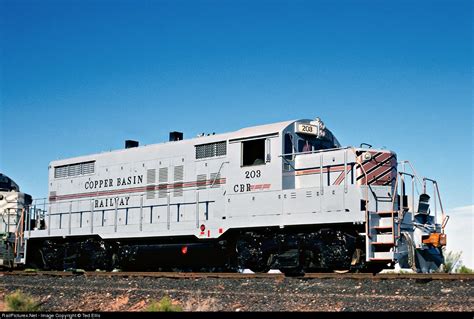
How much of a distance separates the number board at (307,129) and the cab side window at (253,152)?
0.89 metres

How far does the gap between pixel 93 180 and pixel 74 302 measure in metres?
7.08

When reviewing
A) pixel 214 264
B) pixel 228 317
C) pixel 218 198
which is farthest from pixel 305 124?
pixel 228 317

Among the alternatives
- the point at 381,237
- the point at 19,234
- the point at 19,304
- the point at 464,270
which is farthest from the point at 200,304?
the point at 19,234

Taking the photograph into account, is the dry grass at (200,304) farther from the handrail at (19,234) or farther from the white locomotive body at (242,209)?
the handrail at (19,234)

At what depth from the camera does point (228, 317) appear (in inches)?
350

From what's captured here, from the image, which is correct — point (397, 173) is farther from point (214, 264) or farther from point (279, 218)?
point (214, 264)

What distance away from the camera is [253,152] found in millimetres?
15039

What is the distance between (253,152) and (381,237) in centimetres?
391

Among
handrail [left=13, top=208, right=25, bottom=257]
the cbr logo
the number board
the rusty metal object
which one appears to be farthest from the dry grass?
handrail [left=13, top=208, right=25, bottom=257]

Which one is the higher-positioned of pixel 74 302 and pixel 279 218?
pixel 279 218

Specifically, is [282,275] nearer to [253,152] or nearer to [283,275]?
[283,275]

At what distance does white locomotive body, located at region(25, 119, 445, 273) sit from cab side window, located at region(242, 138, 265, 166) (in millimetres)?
25

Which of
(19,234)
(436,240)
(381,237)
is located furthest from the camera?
(19,234)

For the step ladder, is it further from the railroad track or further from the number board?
the number board
